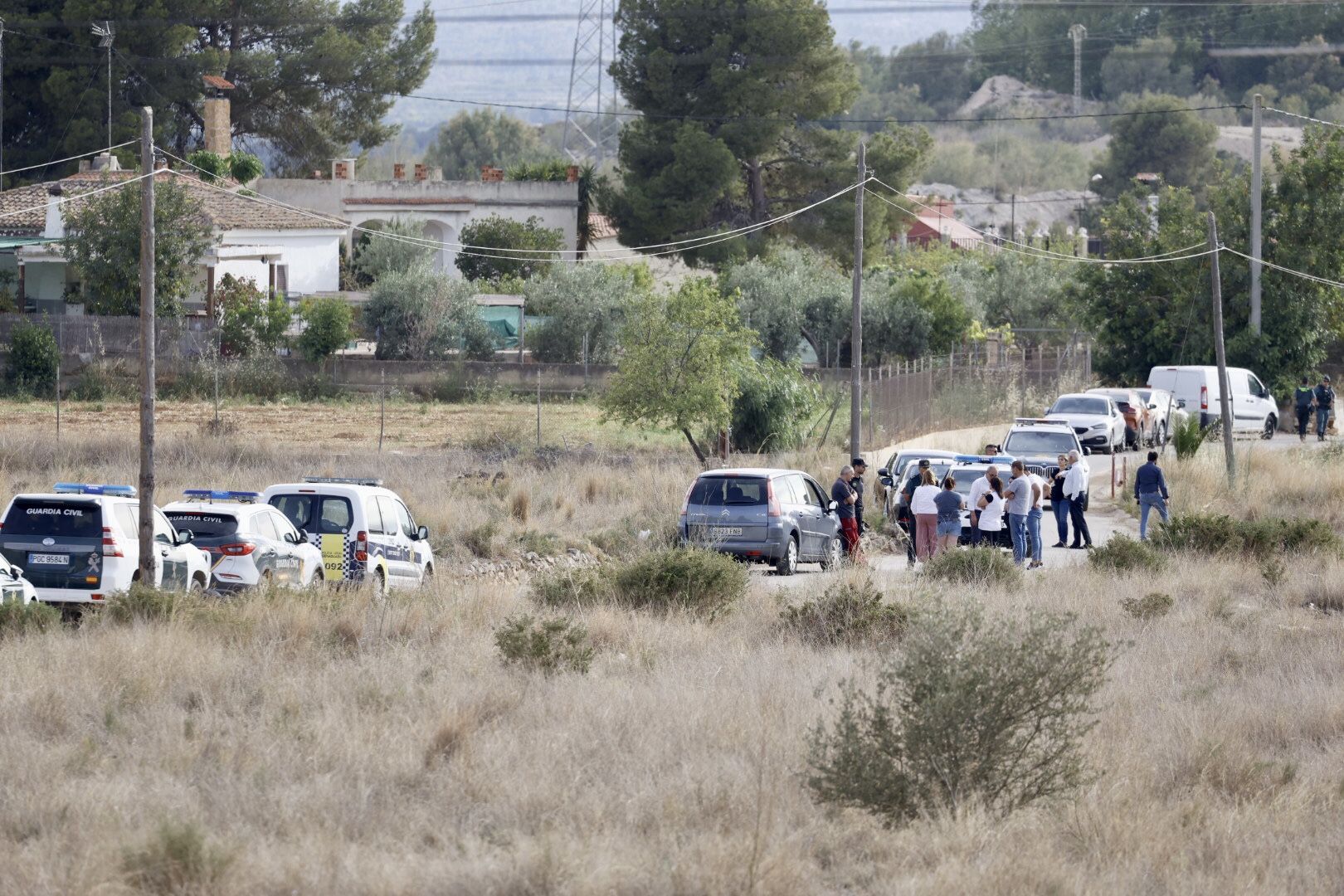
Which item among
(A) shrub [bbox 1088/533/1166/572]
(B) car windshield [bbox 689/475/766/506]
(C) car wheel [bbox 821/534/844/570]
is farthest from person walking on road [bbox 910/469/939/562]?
(A) shrub [bbox 1088/533/1166/572]

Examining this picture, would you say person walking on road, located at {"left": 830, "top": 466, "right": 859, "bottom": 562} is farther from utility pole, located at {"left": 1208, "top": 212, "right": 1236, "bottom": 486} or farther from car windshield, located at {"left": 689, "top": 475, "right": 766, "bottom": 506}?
utility pole, located at {"left": 1208, "top": 212, "right": 1236, "bottom": 486}

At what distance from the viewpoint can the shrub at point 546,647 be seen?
12.3m

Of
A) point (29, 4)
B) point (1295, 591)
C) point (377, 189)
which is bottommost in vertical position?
point (1295, 591)

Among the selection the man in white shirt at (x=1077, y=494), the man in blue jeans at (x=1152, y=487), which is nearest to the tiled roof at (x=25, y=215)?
the man in white shirt at (x=1077, y=494)

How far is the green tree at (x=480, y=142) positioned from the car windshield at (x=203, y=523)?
136572mm

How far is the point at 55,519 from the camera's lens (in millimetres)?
16438

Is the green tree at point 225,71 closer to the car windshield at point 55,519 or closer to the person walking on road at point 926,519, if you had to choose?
the person walking on road at point 926,519

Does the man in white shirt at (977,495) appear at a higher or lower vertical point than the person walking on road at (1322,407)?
lower

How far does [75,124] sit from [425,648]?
58.2m

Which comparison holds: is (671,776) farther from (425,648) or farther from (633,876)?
(425,648)

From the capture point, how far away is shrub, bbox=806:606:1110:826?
8.65 m

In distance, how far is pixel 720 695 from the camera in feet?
36.5

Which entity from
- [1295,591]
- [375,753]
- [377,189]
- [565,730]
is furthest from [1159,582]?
[377,189]

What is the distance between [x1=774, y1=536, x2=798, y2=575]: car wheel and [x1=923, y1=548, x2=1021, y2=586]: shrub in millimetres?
3344
